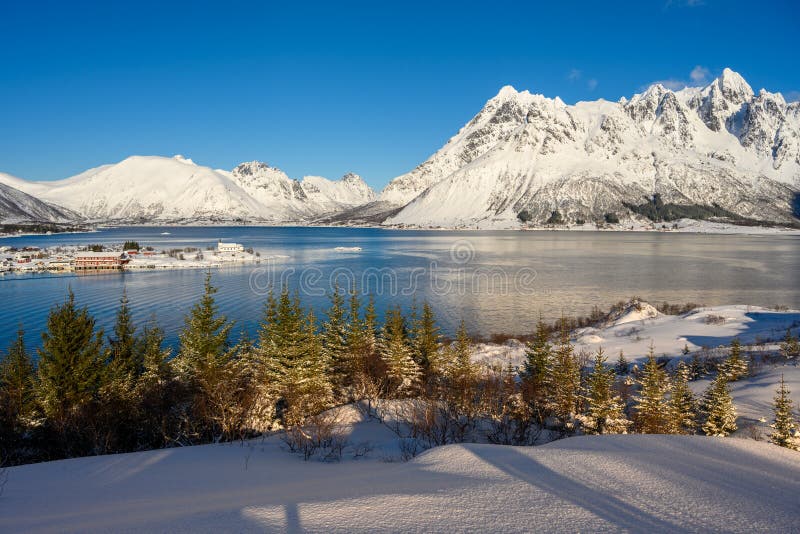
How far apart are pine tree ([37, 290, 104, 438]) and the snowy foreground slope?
7.44 m

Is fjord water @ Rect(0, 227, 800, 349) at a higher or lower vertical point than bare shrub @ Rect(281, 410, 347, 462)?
lower

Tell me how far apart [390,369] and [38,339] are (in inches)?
1074

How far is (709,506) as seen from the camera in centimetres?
460

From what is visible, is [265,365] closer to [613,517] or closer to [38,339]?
[613,517]

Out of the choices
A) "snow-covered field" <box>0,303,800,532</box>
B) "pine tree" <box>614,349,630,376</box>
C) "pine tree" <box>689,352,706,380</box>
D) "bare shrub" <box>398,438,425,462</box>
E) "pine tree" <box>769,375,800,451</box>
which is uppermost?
"snow-covered field" <box>0,303,800,532</box>

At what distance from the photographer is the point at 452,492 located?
4.86m

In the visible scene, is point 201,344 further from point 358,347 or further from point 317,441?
point 317,441

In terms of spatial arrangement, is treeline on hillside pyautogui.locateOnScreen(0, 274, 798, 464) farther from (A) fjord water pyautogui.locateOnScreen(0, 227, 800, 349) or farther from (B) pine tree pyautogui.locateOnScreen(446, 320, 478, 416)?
(A) fjord water pyautogui.locateOnScreen(0, 227, 800, 349)

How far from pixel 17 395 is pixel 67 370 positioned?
1470 mm

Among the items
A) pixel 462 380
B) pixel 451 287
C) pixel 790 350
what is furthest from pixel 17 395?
pixel 451 287

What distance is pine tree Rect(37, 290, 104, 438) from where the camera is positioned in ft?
46.0

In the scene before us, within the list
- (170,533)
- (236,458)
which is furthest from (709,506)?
(236,458)

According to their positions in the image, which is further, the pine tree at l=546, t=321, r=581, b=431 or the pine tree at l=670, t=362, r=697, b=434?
the pine tree at l=546, t=321, r=581, b=431

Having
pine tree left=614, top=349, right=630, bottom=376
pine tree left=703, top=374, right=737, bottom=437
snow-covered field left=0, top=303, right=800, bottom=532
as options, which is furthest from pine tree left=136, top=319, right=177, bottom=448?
pine tree left=614, top=349, right=630, bottom=376
